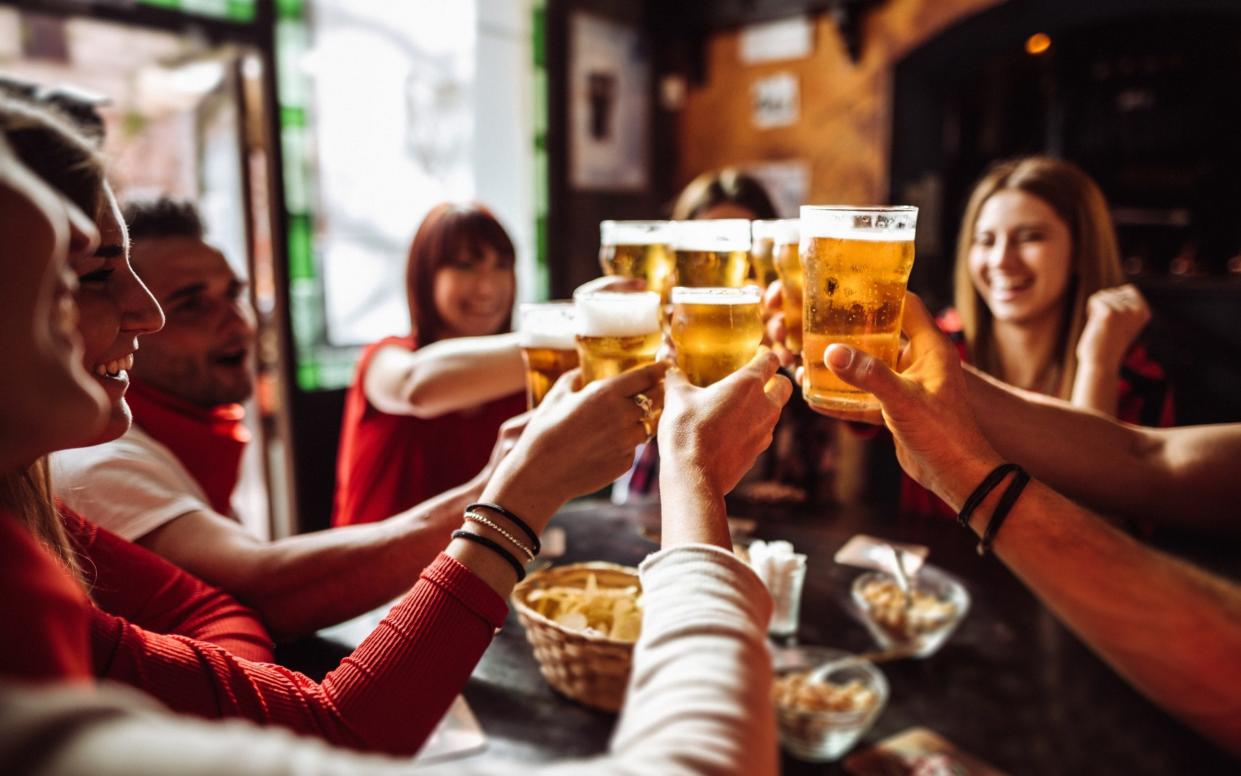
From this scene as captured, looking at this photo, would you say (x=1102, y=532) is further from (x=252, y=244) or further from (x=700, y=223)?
(x=252, y=244)

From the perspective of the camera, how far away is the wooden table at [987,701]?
3.88 feet

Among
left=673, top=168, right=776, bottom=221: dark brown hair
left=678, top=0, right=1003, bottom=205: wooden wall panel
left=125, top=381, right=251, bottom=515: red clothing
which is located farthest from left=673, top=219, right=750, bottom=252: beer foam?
left=678, top=0, right=1003, bottom=205: wooden wall panel

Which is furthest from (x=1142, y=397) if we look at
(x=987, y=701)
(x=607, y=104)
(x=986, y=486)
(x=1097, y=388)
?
(x=607, y=104)

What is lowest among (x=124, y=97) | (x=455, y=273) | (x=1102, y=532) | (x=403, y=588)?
(x=403, y=588)

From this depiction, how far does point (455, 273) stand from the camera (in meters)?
2.54

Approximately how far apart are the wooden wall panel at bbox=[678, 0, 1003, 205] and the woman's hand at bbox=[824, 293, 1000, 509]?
12.1 ft

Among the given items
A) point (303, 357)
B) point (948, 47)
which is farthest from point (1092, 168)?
point (303, 357)

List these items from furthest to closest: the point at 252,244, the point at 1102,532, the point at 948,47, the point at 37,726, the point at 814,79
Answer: the point at 814,79 → the point at 948,47 → the point at 252,244 → the point at 1102,532 → the point at 37,726

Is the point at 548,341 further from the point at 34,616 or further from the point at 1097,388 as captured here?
the point at 1097,388

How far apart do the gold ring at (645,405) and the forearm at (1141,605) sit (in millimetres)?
522

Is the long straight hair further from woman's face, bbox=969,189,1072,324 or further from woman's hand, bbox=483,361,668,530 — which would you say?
woman's face, bbox=969,189,1072,324

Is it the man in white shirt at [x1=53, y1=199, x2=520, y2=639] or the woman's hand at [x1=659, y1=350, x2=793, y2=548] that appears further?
the man in white shirt at [x1=53, y1=199, x2=520, y2=639]

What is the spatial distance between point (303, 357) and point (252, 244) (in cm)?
57

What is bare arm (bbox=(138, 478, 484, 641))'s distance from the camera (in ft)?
4.96
